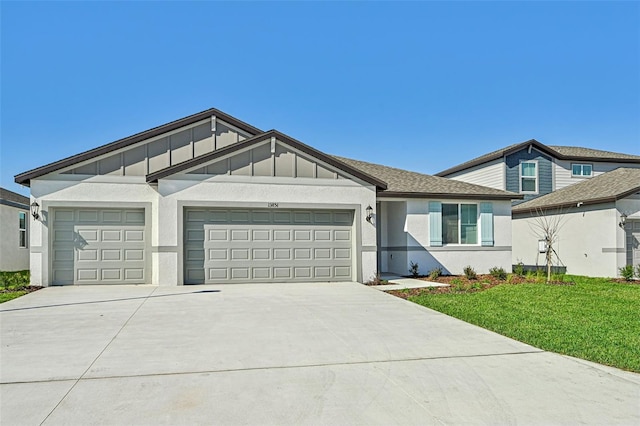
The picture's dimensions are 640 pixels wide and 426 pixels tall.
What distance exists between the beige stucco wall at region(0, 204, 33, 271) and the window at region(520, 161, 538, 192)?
2463cm

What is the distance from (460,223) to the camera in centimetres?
1795

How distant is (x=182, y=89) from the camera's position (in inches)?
693

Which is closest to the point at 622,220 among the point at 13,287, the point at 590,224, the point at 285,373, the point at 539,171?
the point at 590,224

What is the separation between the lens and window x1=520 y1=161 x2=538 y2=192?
941 inches

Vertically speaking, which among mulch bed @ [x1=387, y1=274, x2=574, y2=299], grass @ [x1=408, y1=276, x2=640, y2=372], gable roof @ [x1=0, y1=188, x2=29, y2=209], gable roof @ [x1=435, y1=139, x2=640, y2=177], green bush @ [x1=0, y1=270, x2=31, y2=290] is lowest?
mulch bed @ [x1=387, y1=274, x2=574, y2=299]

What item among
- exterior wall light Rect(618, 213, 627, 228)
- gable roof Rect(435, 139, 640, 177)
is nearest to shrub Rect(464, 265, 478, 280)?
exterior wall light Rect(618, 213, 627, 228)

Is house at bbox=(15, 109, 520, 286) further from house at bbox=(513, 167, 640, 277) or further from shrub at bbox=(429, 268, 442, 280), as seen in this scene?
house at bbox=(513, 167, 640, 277)

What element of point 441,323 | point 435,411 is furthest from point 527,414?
point 441,323

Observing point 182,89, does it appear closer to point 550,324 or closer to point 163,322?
point 163,322

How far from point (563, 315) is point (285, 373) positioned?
21.5 ft

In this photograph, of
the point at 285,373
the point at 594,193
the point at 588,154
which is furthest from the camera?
the point at 588,154

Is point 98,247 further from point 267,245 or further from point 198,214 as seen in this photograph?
point 267,245

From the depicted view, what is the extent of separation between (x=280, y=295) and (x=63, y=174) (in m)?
7.94

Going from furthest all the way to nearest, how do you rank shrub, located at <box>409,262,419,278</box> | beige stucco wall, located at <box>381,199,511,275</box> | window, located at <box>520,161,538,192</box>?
window, located at <box>520,161,538,192</box> → beige stucco wall, located at <box>381,199,511,275</box> → shrub, located at <box>409,262,419,278</box>
